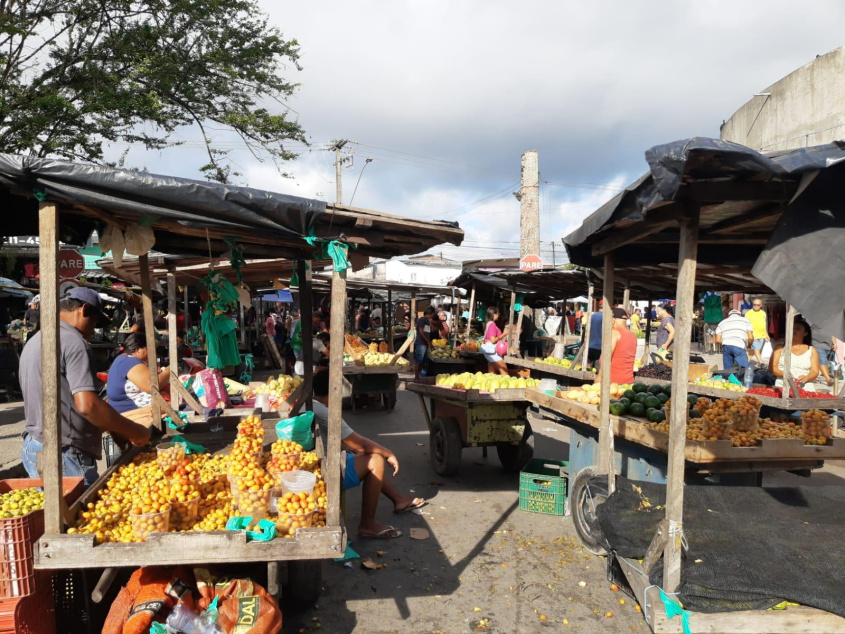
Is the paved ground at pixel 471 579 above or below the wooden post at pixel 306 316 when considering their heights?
below

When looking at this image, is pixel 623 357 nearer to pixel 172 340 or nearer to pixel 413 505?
pixel 413 505

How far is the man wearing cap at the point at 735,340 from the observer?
1157 cm

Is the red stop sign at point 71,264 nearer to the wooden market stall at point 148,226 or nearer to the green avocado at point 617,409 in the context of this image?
the wooden market stall at point 148,226

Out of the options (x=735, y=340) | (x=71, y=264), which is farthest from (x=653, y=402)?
(x=71, y=264)

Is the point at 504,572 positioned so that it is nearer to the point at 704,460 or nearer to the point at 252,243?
the point at 704,460

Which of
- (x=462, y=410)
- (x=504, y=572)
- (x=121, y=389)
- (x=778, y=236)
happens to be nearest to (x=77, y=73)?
(x=121, y=389)

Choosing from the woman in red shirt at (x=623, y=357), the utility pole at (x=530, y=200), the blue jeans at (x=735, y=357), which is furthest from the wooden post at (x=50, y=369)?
the utility pole at (x=530, y=200)

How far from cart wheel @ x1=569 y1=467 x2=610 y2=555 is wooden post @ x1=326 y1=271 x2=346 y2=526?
2376 millimetres

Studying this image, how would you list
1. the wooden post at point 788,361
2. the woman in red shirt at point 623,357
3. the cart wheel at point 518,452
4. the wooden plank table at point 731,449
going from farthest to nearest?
the wooden post at point 788,361 < the woman in red shirt at point 623,357 < the cart wheel at point 518,452 < the wooden plank table at point 731,449

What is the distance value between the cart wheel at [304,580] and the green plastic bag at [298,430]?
100 cm

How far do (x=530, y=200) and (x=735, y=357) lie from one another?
804 centimetres

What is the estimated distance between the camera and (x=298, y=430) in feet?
16.2

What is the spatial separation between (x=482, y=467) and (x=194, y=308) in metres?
18.5

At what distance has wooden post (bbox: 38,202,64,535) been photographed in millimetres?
3143
